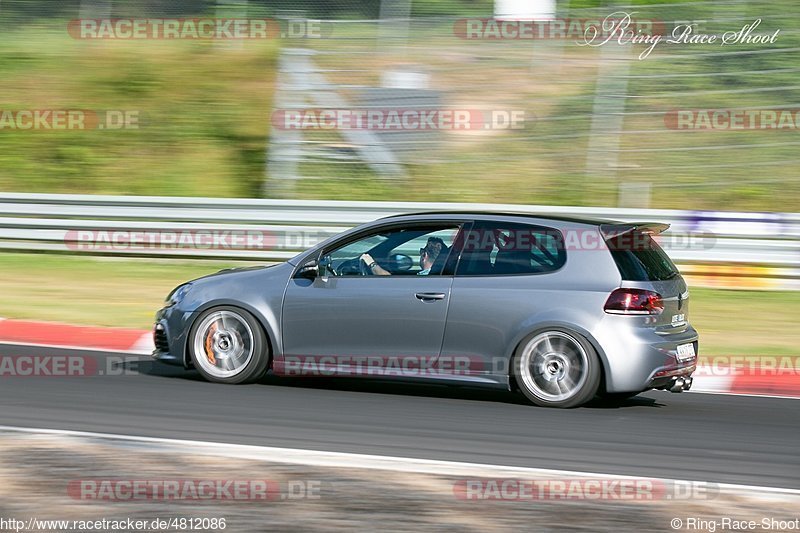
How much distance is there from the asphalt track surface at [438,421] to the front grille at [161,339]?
10.2 inches

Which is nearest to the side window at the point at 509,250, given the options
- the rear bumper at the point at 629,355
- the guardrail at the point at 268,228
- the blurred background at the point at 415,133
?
the rear bumper at the point at 629,355

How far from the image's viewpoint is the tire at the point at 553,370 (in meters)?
7.86

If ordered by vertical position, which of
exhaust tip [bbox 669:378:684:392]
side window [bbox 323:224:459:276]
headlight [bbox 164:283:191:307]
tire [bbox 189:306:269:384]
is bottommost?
exhaust tip [bbox 669:378:684:392]

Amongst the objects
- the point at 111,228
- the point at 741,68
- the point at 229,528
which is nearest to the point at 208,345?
the point at 229,528

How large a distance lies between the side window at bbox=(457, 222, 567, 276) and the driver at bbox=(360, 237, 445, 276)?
0.20 metres

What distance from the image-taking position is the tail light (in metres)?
7.80

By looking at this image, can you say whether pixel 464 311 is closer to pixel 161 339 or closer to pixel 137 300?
pixel 161 339

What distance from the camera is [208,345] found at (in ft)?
28.5

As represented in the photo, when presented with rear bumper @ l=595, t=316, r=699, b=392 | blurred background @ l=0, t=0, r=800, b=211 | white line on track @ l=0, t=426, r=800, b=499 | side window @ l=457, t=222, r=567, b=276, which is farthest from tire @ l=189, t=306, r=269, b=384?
blurred background @ l=0, t=0, r=800, b=211

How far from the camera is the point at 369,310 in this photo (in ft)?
27.0

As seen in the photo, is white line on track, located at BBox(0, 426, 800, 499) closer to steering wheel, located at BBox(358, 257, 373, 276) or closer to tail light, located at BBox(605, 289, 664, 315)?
tail light, located at BBox(605, 289, 664, 315)

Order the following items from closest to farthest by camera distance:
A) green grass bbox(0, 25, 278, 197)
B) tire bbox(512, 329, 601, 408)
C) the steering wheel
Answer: tire bbox(512, 329, 601, 408) → the steering wheel → green grass bbox(0, 25, 278, 197)

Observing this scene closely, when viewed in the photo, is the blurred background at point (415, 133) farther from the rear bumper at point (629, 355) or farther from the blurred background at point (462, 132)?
the rear bumper at point (629, 355)

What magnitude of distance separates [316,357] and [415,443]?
1799mm
